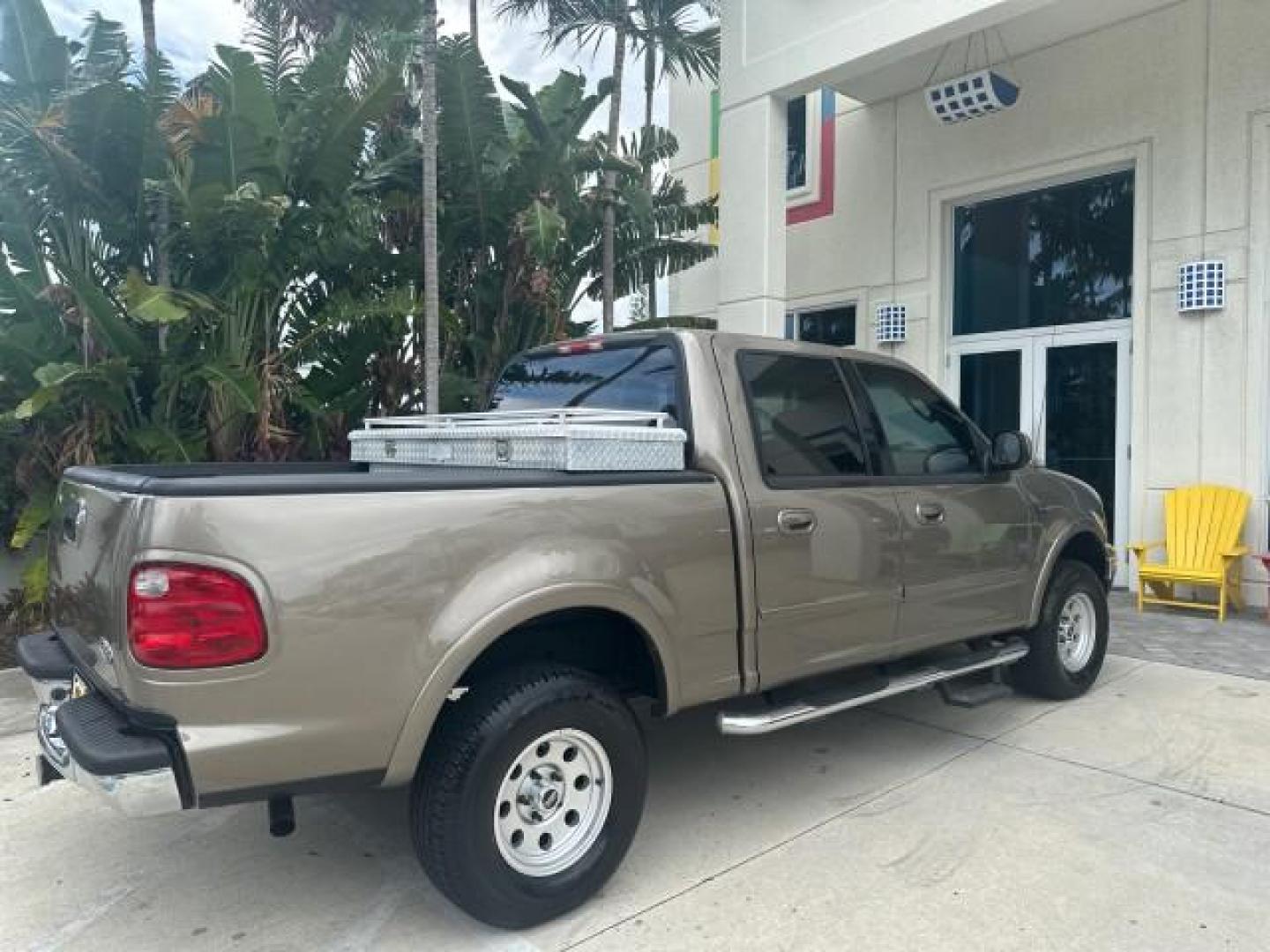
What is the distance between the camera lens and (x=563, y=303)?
32.4ft

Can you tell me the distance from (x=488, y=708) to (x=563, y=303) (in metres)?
7.57

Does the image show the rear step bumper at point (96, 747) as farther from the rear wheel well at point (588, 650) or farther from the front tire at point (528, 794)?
the rear wheel well at point (588, 650)

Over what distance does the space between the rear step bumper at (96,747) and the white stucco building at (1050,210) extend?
7041 mm

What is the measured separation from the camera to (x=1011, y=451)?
14.7ft

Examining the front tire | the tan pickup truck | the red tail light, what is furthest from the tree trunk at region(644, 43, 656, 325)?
the red tail light

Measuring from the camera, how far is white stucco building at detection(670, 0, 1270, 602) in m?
7.75

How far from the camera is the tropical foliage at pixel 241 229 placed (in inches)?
265

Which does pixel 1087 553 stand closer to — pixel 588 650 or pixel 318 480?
pixel 588 650

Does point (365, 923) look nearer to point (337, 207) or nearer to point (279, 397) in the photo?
point (279, 397)

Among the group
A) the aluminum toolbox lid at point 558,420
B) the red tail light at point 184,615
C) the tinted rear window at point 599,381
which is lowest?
the red tail light at point 184,615

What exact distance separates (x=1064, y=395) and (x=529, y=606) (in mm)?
8045

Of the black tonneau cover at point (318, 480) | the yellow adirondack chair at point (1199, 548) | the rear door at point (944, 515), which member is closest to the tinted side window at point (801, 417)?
the rear door at point (944, 515)

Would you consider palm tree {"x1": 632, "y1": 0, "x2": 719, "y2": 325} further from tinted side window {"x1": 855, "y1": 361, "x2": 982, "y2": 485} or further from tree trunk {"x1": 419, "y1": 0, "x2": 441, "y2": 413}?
tinted side window {"x1": 855, "y1": 361, "x2": 982, "y2": 485}

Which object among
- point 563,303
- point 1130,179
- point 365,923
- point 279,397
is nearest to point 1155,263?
point 1130,179
